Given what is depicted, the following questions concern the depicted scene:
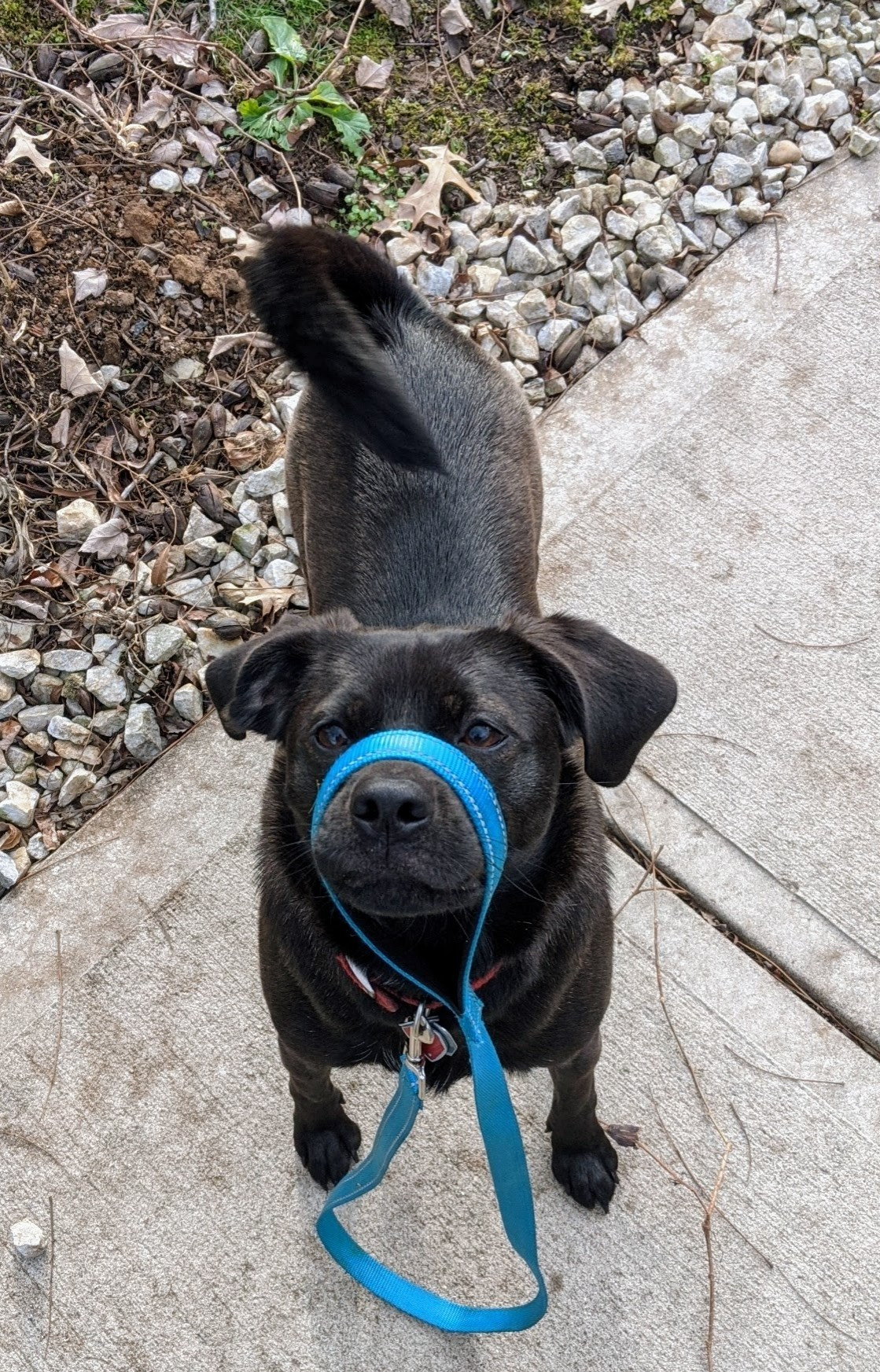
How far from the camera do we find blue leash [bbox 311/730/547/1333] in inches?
80.0

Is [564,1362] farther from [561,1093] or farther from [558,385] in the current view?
[558,385]

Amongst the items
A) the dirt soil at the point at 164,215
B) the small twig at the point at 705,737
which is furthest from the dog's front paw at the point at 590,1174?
the dirt soil at the point at 164,215

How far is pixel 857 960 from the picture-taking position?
301 cm

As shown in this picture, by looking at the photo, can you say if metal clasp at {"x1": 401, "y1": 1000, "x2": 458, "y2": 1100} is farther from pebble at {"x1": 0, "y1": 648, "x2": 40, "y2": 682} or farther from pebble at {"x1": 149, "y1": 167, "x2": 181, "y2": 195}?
pebble at {"x1": 149, "y1": 167, "x2": 181, "y2": 195}

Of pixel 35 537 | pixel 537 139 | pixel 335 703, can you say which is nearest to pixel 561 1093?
pixel 335 703

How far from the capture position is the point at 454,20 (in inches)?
180

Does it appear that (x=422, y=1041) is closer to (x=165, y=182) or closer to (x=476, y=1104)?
(x=476, y=1104)

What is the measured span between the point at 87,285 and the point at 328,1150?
2761 mm

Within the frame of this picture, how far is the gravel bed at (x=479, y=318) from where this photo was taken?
346cm

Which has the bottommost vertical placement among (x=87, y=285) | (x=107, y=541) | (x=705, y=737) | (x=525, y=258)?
(x=107, y=541)

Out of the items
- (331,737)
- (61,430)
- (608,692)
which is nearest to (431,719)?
(331,737)

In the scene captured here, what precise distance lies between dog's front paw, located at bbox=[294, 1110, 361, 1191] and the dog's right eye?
1.07 metres

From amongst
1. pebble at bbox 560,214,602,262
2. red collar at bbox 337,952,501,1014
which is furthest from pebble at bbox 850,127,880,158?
red collar at bbox 337,952,501,1014

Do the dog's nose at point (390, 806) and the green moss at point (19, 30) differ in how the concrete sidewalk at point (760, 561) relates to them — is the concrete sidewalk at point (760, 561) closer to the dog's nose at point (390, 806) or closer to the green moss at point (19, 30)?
the dog's nose at point (390, 806)
